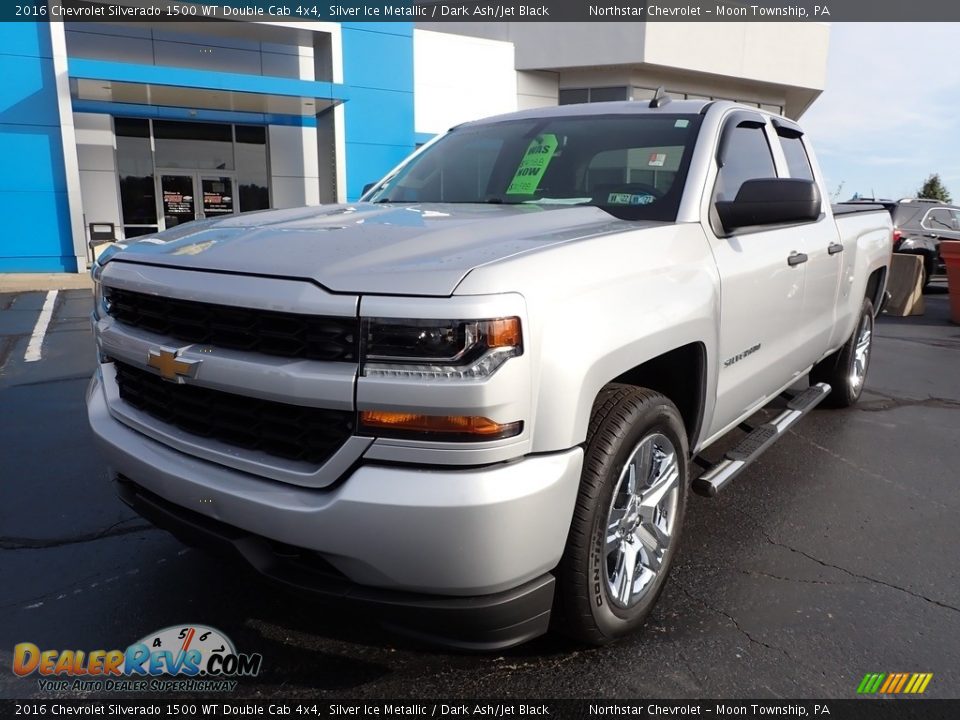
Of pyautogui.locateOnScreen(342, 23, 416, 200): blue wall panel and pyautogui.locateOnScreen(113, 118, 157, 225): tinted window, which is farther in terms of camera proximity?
pyautogui.locateOnScreen(342, 23, 416, 200): blue wall panel

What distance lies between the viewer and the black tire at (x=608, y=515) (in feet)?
6.98

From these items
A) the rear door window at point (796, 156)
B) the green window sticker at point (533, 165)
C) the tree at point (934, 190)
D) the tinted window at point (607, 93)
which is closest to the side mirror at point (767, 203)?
the green window sticker at point (533, 165)

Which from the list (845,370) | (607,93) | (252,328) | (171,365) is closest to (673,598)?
(252,328)

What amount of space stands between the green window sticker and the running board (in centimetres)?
149

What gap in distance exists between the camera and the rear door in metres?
2.96

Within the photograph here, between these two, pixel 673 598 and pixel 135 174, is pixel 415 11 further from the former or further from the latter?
pixel 673 598

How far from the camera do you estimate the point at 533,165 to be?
3480 millimetres

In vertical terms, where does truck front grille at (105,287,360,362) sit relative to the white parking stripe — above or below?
above

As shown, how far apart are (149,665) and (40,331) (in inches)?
290

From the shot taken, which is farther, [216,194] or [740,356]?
[216,194]

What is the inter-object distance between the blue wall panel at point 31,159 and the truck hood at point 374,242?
1457cm

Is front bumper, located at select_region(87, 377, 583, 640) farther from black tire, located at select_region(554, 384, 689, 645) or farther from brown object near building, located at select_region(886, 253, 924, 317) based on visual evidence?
brown object near building, located at select_region(886, 253, 924, 317)

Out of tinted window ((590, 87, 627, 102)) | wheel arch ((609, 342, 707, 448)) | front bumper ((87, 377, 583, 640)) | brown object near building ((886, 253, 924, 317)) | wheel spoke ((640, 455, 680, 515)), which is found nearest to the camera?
front bumper ((87, 377, 583, 640))

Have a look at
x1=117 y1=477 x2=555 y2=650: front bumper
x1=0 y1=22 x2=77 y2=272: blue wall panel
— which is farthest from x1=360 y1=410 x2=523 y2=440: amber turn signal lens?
x1=0 y1=22 x2=77 y2=272: blue wall panel
